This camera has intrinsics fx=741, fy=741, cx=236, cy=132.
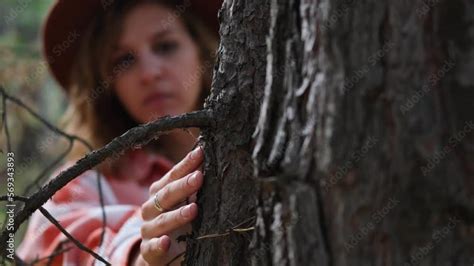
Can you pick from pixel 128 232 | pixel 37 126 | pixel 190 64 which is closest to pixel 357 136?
pixel 128 232

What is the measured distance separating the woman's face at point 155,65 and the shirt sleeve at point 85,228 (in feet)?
1.02

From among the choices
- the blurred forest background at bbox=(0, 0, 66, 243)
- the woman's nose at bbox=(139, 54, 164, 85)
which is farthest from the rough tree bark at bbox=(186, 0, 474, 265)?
the blurred forest background at bbox=(0, 0, 66, 243)

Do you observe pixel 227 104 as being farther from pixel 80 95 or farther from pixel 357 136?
pixel 80 95

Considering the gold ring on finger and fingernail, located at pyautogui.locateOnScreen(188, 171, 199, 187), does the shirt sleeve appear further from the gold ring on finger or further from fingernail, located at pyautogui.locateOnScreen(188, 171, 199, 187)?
fingernail, located at pyautogui.locateOnScreen(188, 171, 199, 187)

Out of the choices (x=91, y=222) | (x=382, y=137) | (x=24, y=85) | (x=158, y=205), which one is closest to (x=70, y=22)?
(x=91, y=222)

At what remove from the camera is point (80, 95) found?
2797 millimetres

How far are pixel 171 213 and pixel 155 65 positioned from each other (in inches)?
52.6

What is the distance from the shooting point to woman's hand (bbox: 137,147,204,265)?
1.18 meters

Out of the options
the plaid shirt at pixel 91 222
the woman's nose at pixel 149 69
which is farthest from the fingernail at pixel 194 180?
the woman's nose at pixel 149 69

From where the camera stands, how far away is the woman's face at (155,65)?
2.50 meters

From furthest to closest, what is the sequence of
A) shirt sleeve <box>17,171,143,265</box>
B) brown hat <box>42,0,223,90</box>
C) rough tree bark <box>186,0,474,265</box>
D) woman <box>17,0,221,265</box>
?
brown hat <box>42,0,223,90</box> → woman <box>17,0,221,265</box> → shirt sleeve <box>17,171,143,265</box> → rough tree bark <box>186,0,474,265</box>

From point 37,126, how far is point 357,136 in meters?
6.66

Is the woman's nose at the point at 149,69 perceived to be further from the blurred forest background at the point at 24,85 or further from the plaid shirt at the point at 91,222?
Result: the blurred forest background at the point at 24,85

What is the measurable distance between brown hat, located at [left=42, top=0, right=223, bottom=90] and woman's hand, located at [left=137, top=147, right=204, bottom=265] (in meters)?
1.43
